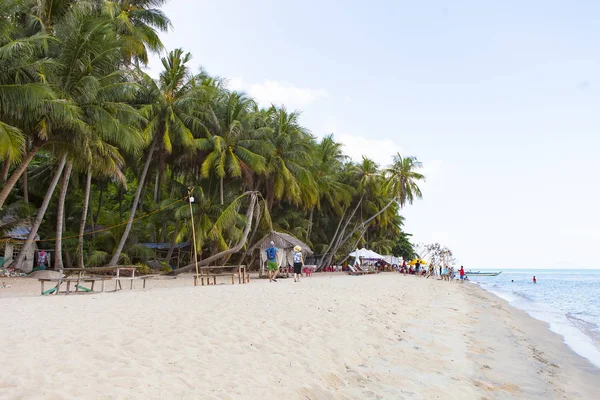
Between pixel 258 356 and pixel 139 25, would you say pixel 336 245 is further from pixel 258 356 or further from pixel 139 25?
pixel 258 356

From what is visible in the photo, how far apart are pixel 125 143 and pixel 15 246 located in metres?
9.58

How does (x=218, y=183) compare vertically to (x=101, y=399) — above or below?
above

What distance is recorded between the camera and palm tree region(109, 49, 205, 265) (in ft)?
66.2

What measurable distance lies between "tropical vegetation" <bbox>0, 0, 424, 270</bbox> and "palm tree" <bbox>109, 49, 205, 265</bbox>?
0.06 m

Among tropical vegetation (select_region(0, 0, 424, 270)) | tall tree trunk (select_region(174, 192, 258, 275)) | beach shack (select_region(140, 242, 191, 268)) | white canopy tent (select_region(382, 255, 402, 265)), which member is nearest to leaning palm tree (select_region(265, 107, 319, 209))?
tropical vegetation (select_region(0, 0, 424, 270))

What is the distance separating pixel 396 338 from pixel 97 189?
2669cm

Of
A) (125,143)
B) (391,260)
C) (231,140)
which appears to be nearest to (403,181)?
(391,260)

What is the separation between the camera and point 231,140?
75.0 ft

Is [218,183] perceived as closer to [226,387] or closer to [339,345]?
[339,345]

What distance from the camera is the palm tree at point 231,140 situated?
2172 cm

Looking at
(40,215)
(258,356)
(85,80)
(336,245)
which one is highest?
(85,80)

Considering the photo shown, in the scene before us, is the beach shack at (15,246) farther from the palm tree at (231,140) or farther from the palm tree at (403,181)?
the palm tree at (403,181)

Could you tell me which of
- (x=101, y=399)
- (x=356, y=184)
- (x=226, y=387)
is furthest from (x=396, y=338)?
(x=356, y=184)

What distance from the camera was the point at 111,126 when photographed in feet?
47.0
